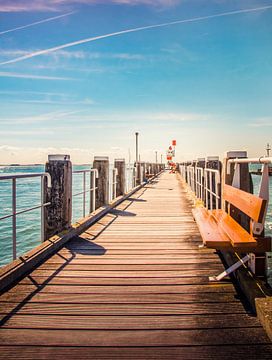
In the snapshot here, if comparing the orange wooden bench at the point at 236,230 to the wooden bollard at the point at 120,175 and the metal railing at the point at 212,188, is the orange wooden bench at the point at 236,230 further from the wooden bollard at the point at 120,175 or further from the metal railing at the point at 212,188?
the wooden bollard at the point at 120,175

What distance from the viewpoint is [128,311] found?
105 inches

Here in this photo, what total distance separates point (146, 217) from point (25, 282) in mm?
4651

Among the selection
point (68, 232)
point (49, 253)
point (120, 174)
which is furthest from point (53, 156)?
point (120, 174)

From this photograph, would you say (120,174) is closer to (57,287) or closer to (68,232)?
(68,232)

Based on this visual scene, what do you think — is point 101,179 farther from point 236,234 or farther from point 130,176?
point 130,176

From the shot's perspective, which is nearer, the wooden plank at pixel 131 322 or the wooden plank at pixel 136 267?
the wooden plank at pixel 131 322

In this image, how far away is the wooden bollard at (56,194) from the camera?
16.6 feet

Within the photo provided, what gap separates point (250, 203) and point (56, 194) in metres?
3.10

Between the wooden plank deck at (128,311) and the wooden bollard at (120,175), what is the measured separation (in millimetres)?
6932

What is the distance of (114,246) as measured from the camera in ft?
16.0

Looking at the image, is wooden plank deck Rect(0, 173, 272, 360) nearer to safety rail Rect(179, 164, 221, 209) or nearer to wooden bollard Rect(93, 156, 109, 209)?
safety rail Rect(179, 164, 221, 209)

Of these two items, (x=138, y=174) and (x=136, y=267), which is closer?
(x=136, y=267)

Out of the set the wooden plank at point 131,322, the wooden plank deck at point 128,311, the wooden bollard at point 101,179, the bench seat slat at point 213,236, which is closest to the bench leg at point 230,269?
the wooden plank deck at point 128,311

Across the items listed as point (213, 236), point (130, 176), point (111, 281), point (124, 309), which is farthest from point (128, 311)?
point (130, 176)
